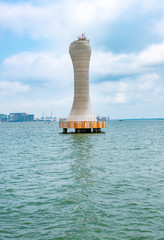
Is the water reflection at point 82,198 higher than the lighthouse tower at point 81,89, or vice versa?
the lighthouse tower at point 81,89

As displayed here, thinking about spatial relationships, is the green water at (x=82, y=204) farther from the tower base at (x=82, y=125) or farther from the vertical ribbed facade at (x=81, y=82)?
the vertical ribbed facade at (x=81, y=82)

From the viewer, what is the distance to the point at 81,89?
55281 mm

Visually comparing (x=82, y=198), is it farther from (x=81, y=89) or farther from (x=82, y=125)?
(x=81, y=89)

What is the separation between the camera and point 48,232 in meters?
8.41

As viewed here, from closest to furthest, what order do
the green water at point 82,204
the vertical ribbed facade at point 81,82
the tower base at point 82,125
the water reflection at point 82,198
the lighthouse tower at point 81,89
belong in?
1. the green water at point 82,204
2. the water reflection at point 82,198
3. the tower base at point 82,125
4. the lighthouse tower at point 81,89
5. the vertical ribbed facade at point 81,82

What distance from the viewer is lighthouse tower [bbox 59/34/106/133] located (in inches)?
2144

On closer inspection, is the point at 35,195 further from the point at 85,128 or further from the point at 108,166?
the point at 85,128

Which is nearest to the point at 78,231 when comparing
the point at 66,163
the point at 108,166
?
the point at 108,166

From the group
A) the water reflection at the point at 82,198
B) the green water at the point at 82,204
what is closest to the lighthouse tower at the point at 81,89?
the water reflection at the point at 82,198

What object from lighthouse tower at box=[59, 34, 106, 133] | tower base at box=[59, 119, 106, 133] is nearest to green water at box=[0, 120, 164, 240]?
tower base at box=[59, 119, 106, 133]

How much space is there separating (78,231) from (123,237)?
1334 mm

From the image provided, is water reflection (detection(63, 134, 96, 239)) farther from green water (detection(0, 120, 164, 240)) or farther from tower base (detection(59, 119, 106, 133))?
tower base (detection(59, 119, 106, 133))

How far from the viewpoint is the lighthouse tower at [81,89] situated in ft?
179

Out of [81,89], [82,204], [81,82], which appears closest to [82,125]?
[81,89]
